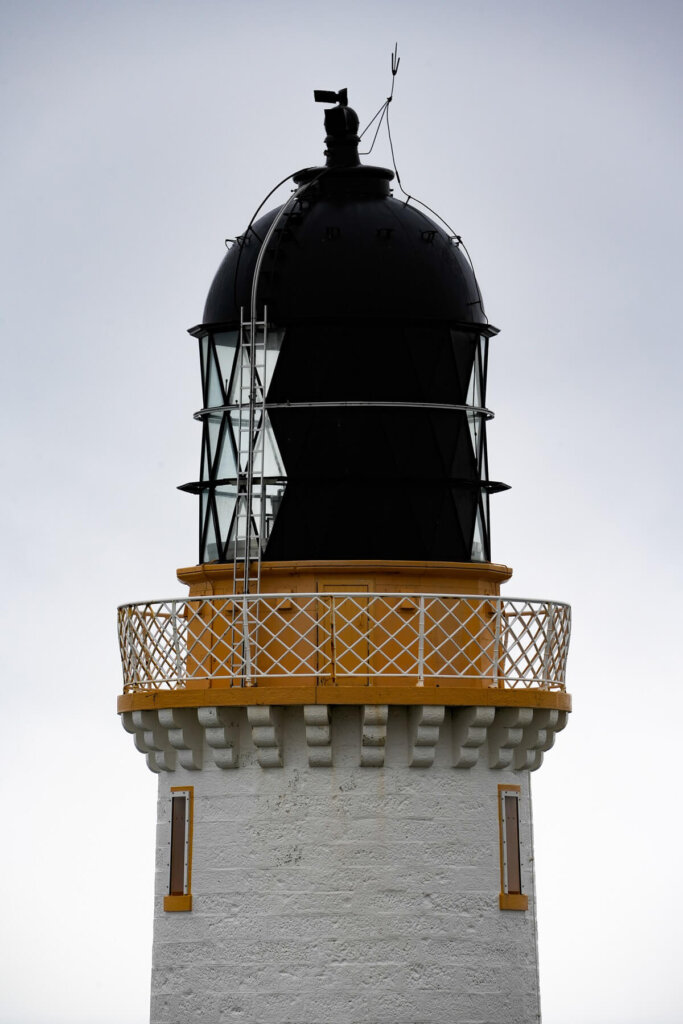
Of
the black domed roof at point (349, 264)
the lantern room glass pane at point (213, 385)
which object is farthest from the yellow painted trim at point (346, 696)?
the black domed roof at point (349, 264)

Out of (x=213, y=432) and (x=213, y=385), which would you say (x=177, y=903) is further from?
(x=213, y=385)

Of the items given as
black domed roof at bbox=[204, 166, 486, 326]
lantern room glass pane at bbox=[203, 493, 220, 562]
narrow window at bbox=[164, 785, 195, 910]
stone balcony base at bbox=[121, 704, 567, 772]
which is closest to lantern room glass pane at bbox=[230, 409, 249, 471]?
lantern room glass pane at bbox=[203, 493, 220, 562]

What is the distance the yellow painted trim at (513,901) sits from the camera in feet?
95.2

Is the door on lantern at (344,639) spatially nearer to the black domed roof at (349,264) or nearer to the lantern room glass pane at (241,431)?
the lantern room glass pane at (241,431)

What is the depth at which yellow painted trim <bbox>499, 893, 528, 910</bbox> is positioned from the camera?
1143 inches

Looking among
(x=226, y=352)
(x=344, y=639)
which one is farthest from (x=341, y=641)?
(x=226, y=352)

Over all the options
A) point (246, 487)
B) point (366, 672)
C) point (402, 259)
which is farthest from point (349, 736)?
point (402, 259)

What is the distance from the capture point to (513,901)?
2914 centimetres

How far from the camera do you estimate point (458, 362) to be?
3003 centimetres

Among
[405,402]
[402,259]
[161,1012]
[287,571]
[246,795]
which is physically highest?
[402,259]

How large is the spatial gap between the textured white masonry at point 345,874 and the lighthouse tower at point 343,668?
0.03m

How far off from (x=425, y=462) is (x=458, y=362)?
1470mm

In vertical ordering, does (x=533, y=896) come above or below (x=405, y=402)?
below

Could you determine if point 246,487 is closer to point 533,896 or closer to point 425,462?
point 425,462
